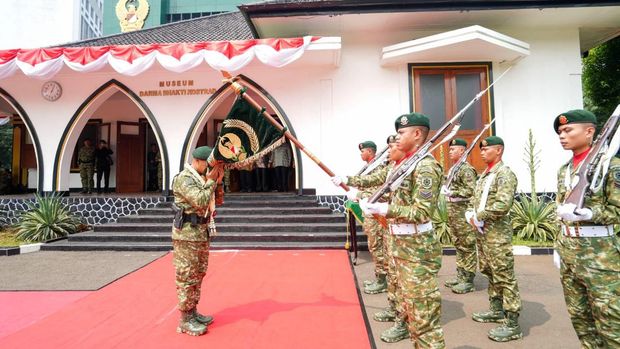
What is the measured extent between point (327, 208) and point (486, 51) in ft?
15.9

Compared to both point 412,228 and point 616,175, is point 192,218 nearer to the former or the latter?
point 412,228

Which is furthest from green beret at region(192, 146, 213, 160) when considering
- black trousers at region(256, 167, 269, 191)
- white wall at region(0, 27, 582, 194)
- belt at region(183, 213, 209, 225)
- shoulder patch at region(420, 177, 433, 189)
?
black trousers at region(256, 167, 269, 191)

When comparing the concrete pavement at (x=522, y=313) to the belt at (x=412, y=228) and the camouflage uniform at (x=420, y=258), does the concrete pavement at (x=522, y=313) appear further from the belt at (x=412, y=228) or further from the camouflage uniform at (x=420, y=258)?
the belt at (x=412, y=228)

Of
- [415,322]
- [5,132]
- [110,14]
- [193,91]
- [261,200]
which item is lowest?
[415,322]

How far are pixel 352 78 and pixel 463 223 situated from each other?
15.6ft

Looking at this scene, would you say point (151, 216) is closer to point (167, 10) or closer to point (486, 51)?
point (486, 51)

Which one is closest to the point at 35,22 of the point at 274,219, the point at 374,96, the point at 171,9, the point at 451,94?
the point at 171,9

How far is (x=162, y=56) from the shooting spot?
23.1 feet

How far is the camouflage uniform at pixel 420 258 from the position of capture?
2.13 m

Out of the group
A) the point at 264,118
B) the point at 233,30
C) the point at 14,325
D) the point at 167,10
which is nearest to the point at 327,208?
the point at 264,118

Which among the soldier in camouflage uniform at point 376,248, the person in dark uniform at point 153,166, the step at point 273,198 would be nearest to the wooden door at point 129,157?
the person in dark uniform at point 153,166

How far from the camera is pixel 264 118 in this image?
11.3 feet

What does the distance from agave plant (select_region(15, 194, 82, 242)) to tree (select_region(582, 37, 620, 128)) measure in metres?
15.7

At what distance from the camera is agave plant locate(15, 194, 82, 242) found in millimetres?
6895
